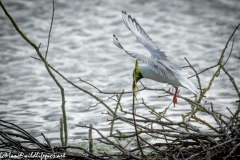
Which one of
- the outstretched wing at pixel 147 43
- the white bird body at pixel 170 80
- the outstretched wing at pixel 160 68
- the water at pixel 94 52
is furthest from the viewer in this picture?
the water at pixel 94 52

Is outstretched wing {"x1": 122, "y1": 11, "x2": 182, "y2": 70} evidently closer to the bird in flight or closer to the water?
the bird in flight

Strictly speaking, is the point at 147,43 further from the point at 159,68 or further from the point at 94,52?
the point at 94,52

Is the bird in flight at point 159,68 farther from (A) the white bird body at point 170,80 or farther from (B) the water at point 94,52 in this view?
(B) the water at point 94,52

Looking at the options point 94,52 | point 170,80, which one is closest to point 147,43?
point 170,80

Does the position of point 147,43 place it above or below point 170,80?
above

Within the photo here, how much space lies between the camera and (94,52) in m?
11.8

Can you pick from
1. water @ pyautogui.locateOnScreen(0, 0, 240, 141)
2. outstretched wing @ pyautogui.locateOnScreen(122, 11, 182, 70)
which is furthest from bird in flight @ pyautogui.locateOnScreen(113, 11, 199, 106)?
water @ pyautogui.locateOnScreen(0, 0, 240, 141)

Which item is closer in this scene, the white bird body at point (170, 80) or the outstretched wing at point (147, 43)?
the white bird body at point (170, 80)

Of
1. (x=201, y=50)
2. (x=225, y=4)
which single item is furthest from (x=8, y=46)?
(x=225, y=4)

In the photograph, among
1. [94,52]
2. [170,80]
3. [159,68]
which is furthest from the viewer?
[94,52]

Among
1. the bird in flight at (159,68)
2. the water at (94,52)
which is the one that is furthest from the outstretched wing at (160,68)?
the water at (94,52)

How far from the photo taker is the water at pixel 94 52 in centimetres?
827

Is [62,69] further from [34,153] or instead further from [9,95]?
[34,153]

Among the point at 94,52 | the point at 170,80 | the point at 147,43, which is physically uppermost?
the point at 94,52
